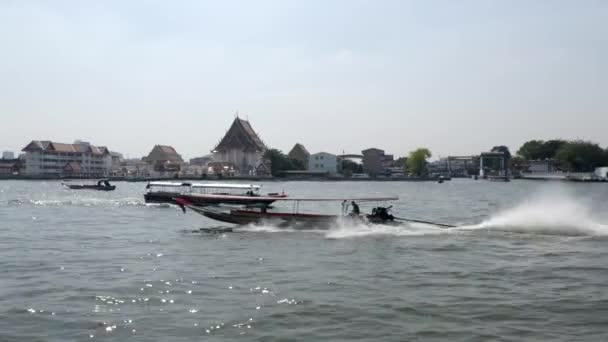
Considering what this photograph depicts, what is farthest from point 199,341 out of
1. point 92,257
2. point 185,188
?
point 185,188

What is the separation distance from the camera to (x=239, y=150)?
489 ft

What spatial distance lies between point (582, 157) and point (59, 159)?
428 feet

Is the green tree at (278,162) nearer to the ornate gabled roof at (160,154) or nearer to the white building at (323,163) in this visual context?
the white building at (323,163)

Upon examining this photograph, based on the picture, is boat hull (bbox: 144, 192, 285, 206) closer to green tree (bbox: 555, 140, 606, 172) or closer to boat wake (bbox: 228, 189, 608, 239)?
boat wake (bbox: 228, 189, 608, 239)

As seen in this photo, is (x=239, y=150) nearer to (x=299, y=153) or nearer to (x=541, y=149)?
(x=299, y=153)

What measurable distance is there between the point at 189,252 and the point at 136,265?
3.06 m

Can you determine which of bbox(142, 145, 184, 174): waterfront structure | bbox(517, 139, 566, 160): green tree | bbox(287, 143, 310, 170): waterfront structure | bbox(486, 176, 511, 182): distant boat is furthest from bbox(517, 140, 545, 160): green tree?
bbox(142, 145, 184, 174): waterfront structure

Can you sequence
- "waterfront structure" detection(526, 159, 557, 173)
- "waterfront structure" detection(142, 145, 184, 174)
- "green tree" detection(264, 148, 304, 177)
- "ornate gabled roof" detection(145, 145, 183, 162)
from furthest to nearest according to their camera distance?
"ornate gabled roof" detection(145, 145, 183, 162), "waterfront structure" detection(142, 145, 184, 174), "waterfront structure" detection(526, 159, 557, 173), "green tree" detection(264, 148, 304, 177)

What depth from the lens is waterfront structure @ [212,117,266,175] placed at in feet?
486

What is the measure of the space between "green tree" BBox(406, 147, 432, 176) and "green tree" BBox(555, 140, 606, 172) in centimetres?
3399

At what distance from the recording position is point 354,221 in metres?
24.3

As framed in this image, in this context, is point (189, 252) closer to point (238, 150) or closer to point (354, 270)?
point (354, 270)

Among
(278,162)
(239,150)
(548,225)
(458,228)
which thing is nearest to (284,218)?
(458,228)

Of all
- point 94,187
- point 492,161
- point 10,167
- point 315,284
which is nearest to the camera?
point 315,284
